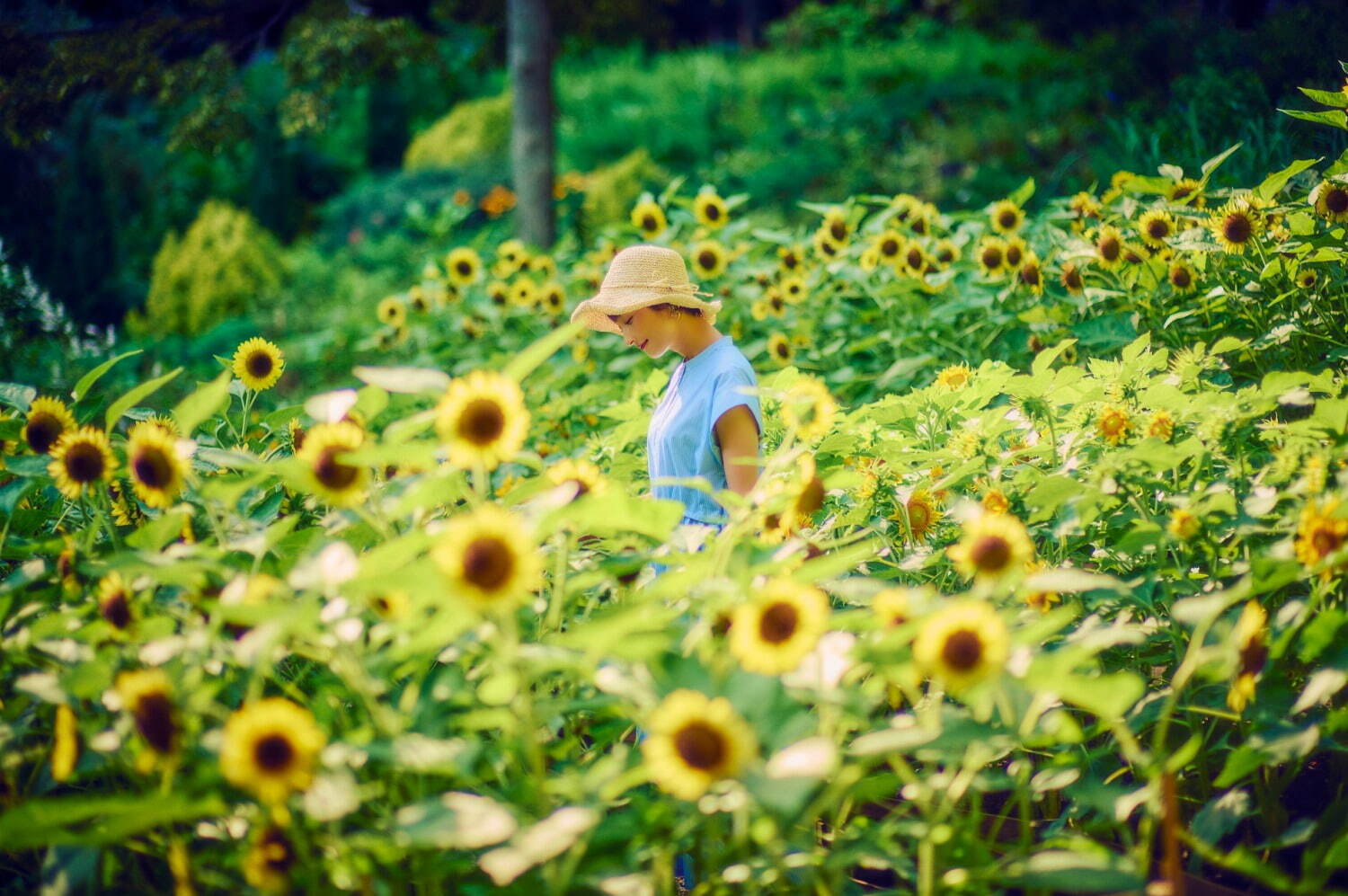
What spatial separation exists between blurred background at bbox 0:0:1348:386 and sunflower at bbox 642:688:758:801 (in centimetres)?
323

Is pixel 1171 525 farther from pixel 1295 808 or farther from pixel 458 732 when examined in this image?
pixel 458 732

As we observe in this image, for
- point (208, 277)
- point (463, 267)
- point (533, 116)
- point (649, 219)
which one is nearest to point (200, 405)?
point (649, 219)

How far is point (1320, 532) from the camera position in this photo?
1281mm

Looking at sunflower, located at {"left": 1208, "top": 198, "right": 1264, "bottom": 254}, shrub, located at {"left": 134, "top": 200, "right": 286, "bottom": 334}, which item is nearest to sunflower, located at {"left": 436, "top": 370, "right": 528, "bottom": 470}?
sunflower, located at {"left": 1208, "top": 198, "right": 1264, "bottom": 254}

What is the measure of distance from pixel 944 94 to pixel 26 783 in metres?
10.3

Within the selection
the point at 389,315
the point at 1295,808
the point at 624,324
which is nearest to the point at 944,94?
the point at 389,315

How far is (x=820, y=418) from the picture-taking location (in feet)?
4.69

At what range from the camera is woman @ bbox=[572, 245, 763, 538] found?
7.14 ft

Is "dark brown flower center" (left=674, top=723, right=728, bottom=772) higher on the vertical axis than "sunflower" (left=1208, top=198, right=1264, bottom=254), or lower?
lower

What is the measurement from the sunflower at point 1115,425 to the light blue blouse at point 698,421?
73 centimetres

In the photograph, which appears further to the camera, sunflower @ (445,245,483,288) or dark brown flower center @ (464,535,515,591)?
sunflower @ (445,245,483,288)

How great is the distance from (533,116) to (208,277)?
3908 millimetres

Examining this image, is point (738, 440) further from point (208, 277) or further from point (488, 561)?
point (208, 277)

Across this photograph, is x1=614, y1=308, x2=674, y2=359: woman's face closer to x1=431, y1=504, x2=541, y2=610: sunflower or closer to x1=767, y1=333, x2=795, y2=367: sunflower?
x1=767, y1=333, x2=795, y2=367: sunflower
